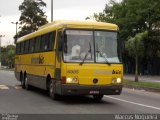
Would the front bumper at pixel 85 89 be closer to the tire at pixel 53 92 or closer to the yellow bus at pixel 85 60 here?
the yellow bus at pixel 85 60

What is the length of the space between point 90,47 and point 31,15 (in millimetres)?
107429

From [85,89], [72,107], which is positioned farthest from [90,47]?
[72,107]

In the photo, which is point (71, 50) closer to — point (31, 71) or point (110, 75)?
point (110, 75)

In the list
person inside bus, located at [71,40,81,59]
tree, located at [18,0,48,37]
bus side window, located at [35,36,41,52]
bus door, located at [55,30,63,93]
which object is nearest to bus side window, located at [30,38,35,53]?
bus side window, located at [35,36,41,52]

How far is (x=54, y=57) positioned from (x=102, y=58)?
2175 millimetres

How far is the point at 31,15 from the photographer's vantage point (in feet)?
408

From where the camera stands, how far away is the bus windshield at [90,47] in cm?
1800

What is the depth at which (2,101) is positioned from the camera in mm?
19078

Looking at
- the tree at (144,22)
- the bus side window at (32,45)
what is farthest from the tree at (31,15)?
the bus side window at (32,45)

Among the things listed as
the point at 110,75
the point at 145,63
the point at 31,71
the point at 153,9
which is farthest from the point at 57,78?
the point at 145,63

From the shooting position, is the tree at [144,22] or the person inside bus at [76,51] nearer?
the person inside bus at [76,51]

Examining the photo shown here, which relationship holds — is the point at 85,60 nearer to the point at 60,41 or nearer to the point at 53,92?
the point at 60,41

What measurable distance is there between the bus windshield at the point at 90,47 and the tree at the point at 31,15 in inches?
4116

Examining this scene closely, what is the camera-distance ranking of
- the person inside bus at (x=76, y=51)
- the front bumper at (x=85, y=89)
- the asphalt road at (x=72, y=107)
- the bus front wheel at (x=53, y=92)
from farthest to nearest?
1. the bus front wheel at (x=53, y=92)
2. the person inside bus at (x=76, y=51)
3. the front bumper at (x=85, y=89)
4. the asphalt road at (x=72, y=107)
